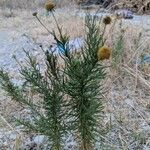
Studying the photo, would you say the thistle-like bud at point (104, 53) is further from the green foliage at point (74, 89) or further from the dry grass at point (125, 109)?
the dry grass at point (125, 109)

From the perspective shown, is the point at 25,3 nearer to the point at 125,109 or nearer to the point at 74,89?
the point at 125,109

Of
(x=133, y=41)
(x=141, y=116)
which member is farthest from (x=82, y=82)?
(x=133, y=41)

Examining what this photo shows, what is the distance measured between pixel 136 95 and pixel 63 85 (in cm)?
98

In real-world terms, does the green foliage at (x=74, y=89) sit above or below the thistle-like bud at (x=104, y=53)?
below

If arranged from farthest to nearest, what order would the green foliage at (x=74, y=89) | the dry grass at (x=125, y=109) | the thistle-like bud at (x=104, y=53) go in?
the dry grass at (x=125, y=109), the green foliage at (x=74, y=89), the thistle-like bud at (x=104, y=53)

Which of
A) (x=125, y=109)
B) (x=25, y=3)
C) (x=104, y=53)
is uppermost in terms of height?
(x=25, y=3)

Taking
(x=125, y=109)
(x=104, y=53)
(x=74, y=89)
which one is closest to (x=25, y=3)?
(x=125, y=109)

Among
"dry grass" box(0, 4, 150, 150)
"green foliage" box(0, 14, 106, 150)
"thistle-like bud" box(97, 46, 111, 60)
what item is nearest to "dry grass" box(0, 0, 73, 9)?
"dry grass" box(0, 4, 150, 150)

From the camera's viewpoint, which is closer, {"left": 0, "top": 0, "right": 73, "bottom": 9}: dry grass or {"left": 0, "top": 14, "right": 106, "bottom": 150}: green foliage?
{"left": 0, "top": 14, "right": 106, "bottom": 150}: green foliage

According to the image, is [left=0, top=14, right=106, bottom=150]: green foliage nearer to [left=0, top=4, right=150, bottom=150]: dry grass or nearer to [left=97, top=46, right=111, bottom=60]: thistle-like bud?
[left=97, top=46, right=111, bottom=60]: thistle-like bud

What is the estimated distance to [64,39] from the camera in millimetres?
1289

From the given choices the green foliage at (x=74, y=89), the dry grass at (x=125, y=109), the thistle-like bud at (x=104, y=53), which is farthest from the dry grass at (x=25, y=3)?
the thistle-like bud at (x=104, y=53)

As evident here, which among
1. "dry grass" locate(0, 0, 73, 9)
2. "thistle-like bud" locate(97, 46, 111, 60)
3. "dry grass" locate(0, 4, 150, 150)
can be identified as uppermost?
"dry grass" locate(0, 0, 73, 9)

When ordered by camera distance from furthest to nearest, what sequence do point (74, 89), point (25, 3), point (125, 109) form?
point (25, 3), point (125, 109), point (74, 89)
